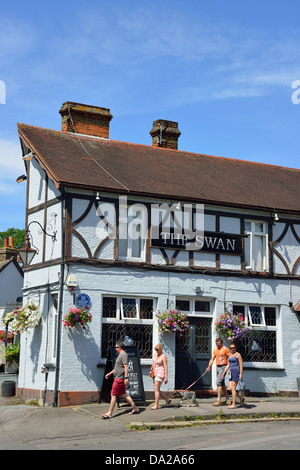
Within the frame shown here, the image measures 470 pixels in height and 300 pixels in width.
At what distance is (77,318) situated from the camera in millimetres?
16594

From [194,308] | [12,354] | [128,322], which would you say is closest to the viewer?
[128,322]

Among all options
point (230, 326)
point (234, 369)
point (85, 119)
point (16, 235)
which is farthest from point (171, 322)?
point (16, 235)

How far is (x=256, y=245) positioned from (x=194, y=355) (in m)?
4.05

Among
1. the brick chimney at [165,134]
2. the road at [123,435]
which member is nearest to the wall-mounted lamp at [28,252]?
the road at [123,435]

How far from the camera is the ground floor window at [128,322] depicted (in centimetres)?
1748

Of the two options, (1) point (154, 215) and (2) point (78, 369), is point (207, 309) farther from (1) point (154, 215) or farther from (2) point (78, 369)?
(2) point (78, 369)

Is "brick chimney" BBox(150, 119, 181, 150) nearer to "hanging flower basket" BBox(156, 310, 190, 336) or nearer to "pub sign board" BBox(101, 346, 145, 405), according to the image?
"hanging flower basket" BBox(156, 310, 190, 336)

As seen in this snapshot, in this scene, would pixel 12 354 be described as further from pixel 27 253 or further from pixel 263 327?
pixel 263 327

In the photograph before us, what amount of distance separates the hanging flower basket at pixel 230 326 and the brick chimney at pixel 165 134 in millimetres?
7968

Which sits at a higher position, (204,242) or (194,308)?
(204,242)

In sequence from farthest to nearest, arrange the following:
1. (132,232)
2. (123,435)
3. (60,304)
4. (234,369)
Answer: (132,232) < (60,304) < (234,369) < (123,435)

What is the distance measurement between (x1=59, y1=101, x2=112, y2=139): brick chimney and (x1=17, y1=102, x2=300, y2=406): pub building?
2.12 ft
